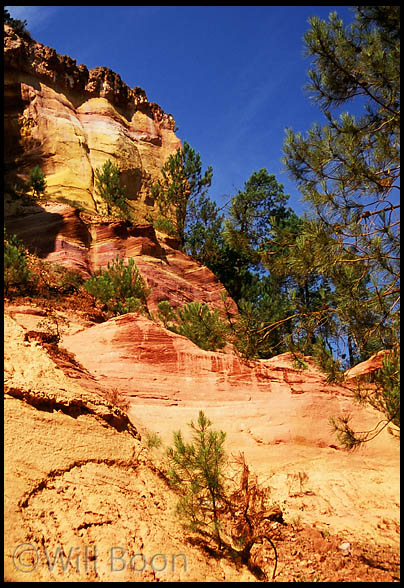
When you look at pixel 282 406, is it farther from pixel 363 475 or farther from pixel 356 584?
pixel 356 584

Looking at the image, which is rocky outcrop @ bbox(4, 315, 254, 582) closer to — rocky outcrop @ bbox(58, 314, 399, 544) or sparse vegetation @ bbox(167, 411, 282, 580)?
sparse vegetation @ bbox(167, 411, 282, 580)

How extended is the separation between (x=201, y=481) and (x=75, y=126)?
91.8 ft

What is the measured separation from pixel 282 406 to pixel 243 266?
1565 centimetres

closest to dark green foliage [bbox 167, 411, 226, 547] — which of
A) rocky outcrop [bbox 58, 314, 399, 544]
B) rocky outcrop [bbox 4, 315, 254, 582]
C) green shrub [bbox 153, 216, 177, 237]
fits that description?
rocky outcrop [bbox 4, 315, 254, 582]

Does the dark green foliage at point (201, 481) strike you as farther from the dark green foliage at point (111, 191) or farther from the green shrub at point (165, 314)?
the dark green foliage at point (111, 191)

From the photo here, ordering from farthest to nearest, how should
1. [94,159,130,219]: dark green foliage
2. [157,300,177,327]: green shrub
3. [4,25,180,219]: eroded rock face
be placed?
[4,25,180,219]: eroded rock face < [94,159,130,219]: dark green foliage < [157,300,177,327]: green shrub

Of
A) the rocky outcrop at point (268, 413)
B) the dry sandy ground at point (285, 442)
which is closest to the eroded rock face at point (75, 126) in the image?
the rocky outcrop at point (268, 413)

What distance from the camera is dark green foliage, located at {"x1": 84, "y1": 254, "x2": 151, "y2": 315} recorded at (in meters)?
14.5

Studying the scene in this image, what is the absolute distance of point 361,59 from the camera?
6547 millimetres

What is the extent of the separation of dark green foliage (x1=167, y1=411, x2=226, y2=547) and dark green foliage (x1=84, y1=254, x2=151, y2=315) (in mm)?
9233

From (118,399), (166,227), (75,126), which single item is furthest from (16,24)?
(118,399)

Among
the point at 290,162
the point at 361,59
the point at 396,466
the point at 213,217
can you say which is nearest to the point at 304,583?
the point at 396,466

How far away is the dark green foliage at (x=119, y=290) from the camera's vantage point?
47.6 ft

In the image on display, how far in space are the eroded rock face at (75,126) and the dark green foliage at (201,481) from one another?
800 inches
